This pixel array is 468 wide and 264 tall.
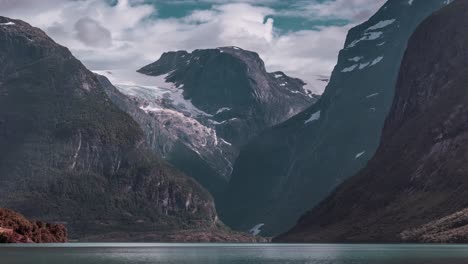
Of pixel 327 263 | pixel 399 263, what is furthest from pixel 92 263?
pixel 399 263

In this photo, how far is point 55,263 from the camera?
192m

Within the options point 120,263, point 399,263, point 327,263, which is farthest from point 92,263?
point 399,263

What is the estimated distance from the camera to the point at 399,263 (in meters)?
190

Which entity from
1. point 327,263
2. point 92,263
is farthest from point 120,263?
point 327,263

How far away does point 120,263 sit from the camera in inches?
7830

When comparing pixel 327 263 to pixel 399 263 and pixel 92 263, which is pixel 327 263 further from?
pixel 92 263

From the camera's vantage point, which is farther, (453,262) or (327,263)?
(327,263)

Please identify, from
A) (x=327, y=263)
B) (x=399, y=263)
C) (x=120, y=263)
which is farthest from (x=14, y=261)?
(x=399, y=263)

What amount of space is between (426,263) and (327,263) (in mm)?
22302

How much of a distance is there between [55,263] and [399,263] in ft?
233

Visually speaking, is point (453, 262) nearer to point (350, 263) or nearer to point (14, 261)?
point (350, 263)

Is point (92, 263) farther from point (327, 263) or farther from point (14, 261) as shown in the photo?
point (327, 263)

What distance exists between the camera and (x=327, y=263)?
19925 centimetres

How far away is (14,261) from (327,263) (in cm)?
6607
